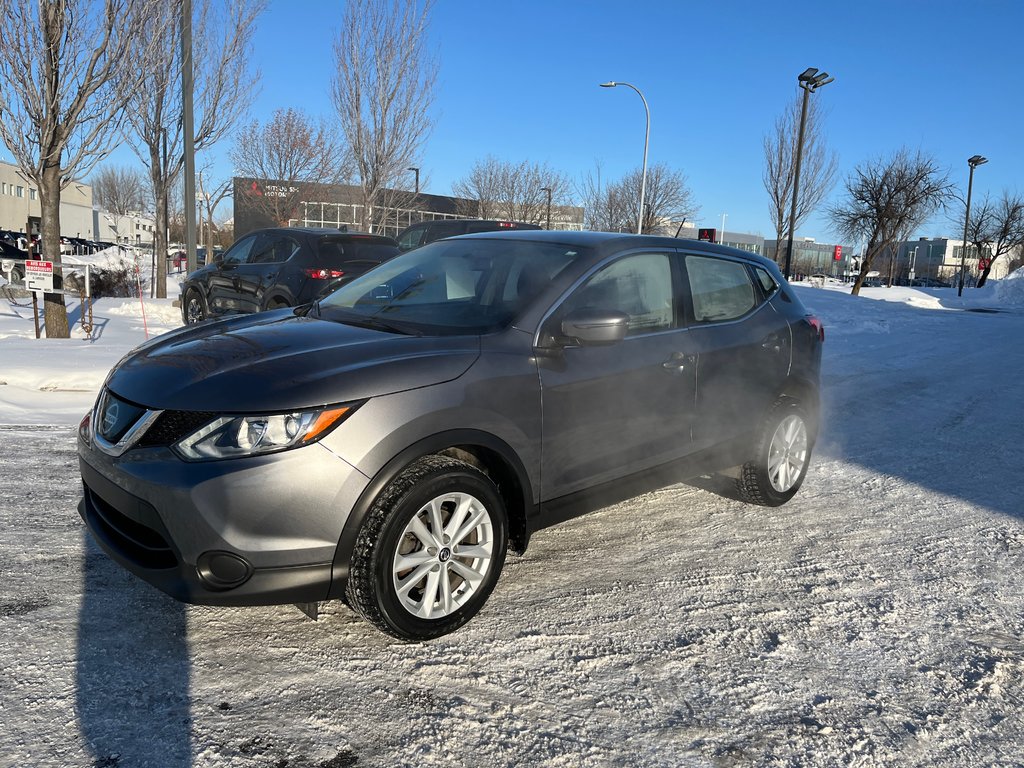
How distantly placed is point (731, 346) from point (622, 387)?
1.03 meters

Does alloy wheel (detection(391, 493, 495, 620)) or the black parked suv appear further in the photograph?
the black parked suv

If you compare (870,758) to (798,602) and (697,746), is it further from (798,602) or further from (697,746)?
(798,602)

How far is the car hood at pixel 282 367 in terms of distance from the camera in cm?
269

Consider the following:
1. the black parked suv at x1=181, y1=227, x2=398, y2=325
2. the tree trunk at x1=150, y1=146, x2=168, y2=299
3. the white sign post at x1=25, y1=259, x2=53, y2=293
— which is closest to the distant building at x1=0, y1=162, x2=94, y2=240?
the tree trunk at x1=150, y1=146, x2=168, y2=299

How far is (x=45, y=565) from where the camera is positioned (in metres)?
3.50

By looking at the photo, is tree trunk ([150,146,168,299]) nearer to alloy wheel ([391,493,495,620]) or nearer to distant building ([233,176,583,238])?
distant building ([233,176,583,238])

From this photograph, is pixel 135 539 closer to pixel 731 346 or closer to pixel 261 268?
pixel 731 346

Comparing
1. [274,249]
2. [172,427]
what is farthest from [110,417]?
[274,249]

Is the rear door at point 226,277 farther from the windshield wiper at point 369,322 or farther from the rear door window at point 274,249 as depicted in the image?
the windshield wiper at point 369,322

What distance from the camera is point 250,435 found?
262cm

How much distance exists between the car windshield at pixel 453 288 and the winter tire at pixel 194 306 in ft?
25.3

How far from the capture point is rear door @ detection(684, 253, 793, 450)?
4137 mm

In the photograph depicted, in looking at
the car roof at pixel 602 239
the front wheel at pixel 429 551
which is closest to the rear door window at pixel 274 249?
the car roof at pixel 602 239

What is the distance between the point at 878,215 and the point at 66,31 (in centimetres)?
3325
